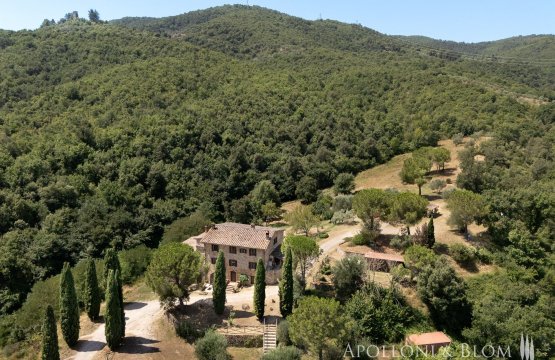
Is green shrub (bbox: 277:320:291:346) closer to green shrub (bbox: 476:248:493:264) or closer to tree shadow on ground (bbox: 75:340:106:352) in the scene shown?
tree shadow on ground (bbox: 75:340:106:352)

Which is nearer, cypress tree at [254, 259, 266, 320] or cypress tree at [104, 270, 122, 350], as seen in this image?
cypress tree at [104, 270, 122, 350]

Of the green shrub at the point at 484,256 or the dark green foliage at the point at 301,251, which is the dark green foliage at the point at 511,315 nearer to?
the green shrub at the point at 484,256

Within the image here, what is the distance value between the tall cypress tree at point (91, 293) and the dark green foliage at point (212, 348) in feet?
35.0

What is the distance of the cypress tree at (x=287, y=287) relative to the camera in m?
36.1

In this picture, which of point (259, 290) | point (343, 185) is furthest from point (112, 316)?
point (343, 185)

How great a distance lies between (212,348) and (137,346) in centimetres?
652

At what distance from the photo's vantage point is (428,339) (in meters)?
33.3

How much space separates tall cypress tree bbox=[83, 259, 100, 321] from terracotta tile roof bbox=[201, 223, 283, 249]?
11.2 metres

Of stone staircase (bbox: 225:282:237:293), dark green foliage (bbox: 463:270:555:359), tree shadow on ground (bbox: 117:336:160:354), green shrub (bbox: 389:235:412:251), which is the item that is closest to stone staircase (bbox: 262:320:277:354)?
tree shadow on ground (bbox: 117:336:160:354)

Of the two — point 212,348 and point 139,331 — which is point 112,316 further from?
point 212,348

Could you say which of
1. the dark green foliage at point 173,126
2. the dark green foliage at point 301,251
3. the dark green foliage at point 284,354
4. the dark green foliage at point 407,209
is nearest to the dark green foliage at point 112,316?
the dark green foliage at point 173,126

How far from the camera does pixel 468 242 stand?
45938 mm

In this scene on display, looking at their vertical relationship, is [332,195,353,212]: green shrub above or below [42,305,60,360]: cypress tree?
above

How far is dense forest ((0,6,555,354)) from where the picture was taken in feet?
185
